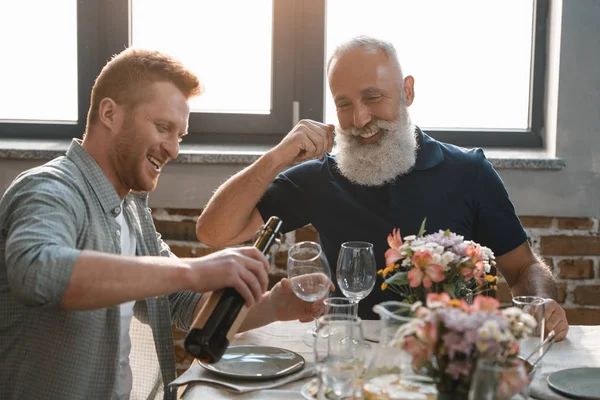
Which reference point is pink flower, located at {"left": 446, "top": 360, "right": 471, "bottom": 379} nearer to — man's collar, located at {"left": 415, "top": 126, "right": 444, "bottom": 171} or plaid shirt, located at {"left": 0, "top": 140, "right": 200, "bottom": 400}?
plaid shirt, located at {"left": 0, "top": 140, "right": 200, "bottom": 400}

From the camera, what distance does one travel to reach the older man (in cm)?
226

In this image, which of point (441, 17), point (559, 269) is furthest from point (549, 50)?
point (559, 269)

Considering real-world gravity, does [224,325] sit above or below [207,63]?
below

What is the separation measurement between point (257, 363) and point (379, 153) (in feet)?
2.79

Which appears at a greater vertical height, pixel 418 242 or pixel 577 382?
pixel 418 242

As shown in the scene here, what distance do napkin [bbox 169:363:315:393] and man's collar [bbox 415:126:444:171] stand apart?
35.4 inches

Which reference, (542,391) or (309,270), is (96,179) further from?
(542,391)

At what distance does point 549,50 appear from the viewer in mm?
3041

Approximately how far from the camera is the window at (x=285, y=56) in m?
3.09

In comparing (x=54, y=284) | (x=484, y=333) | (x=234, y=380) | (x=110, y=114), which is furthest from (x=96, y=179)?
(x=484, y=333)

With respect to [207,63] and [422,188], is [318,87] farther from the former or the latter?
[422,188]

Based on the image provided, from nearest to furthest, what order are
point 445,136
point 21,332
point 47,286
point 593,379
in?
1. point 47,286
2. point 593,379
3. point 21,332
4. point 445,136

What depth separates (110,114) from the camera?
185cm

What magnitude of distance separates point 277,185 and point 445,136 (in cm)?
99
